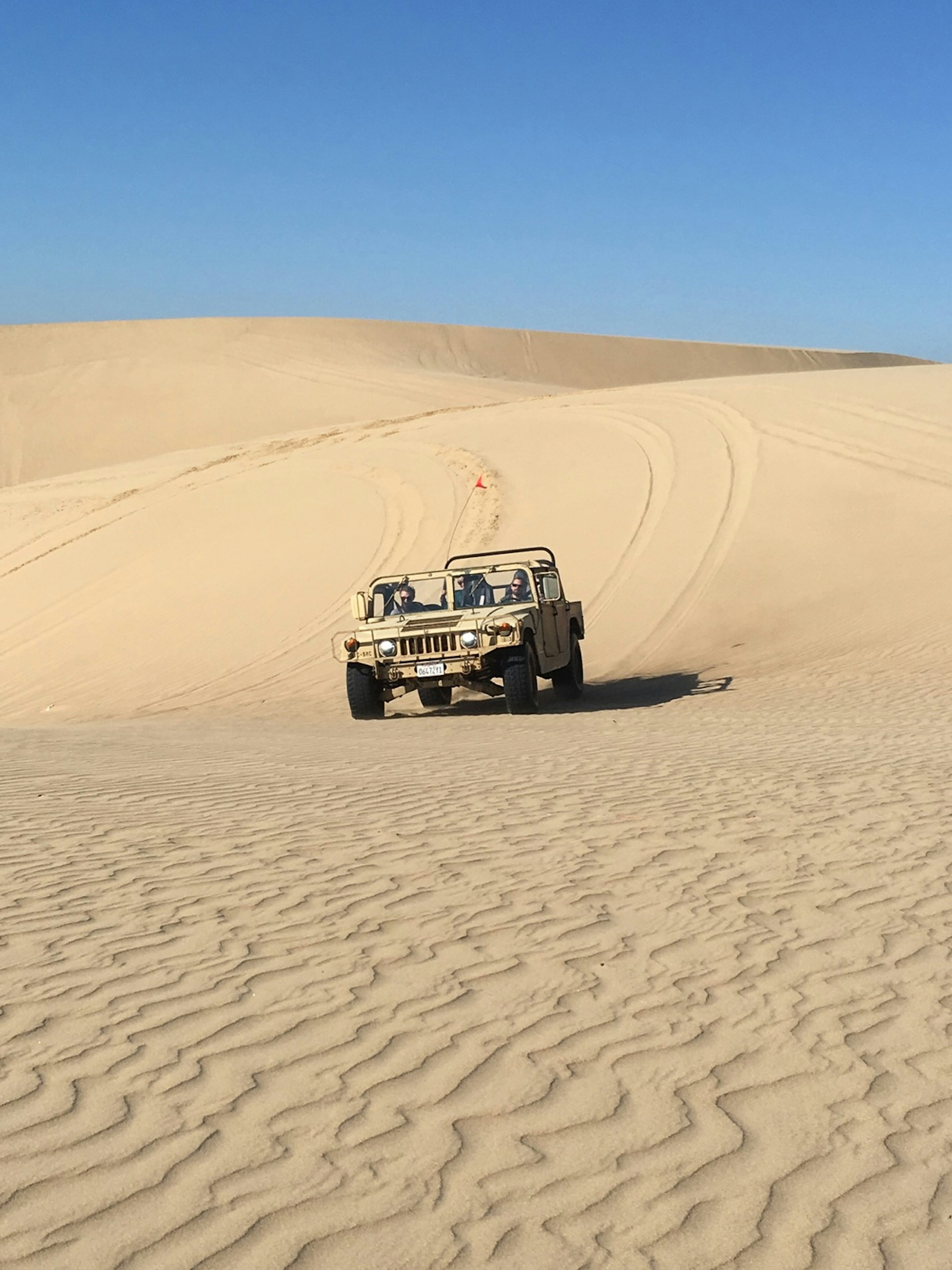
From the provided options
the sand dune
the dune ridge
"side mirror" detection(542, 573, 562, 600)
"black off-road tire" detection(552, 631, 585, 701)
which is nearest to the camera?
the sand dune

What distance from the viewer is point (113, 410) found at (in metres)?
48.5

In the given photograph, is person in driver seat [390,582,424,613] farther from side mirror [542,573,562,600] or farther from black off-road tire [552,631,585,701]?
black off-road tire [552,631,585,701]

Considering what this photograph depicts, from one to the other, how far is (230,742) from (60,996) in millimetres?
6762

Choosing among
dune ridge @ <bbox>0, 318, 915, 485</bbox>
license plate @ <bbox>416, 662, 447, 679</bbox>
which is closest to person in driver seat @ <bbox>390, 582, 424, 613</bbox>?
license plate @ <bbox>416, 662, 447, 679</bbox>

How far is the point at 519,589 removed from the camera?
13422mm

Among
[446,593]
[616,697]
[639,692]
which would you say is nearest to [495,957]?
[446,593]

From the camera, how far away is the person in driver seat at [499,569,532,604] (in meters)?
13.3

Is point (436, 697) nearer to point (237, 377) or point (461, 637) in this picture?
point (461, 637)

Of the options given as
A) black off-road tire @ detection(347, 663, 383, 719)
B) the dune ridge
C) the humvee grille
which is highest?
the dune ridge

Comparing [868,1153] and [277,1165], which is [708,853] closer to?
[868,1153]

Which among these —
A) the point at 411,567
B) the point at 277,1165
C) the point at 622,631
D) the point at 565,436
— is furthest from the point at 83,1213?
the point at 565,436

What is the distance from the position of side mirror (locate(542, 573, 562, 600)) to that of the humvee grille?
1.55m

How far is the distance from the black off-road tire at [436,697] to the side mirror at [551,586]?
152 cm

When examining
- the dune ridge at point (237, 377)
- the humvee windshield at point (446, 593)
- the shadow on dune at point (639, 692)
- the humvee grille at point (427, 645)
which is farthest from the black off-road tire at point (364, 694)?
the dune ridge at point (237, 377)
